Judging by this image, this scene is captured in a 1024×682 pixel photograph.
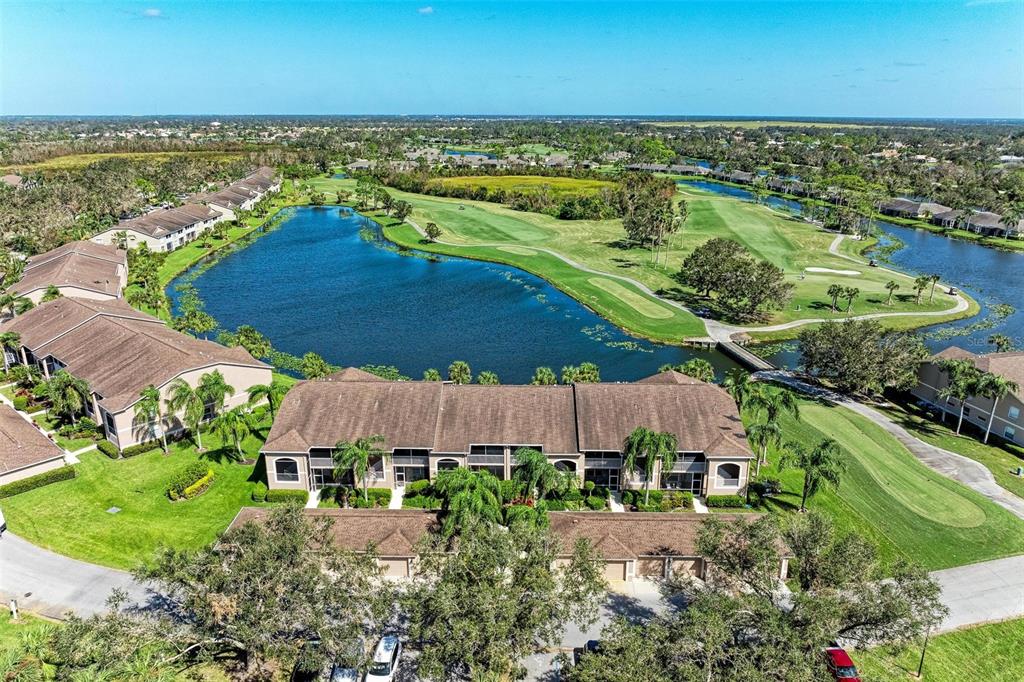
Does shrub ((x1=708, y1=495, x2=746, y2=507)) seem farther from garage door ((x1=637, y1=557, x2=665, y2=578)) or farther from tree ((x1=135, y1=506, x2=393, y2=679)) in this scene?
tree ((x1=135, y1=506, x2=393, y2=679))

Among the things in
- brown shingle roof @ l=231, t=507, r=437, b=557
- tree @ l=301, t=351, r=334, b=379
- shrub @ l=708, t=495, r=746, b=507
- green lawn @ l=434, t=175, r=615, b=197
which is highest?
green lawn @ l=434, t=175, r=615, b=197

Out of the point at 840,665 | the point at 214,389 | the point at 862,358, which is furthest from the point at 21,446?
the point at 862,358

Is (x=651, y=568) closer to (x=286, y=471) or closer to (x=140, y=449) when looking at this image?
(x=286, y=471)

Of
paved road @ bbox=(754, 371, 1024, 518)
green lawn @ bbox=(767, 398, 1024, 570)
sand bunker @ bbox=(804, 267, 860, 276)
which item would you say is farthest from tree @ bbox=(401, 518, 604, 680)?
sand bunker @ bbox=(804, 267, 860, 276)

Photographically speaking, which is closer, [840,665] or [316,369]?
[840,665]

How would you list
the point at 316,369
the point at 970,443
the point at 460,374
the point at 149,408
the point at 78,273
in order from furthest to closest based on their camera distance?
1. the point at 78,273
2. the point at 316,369
3. the point at 460,374
4. the point at 970,443
5. the point at 149,408

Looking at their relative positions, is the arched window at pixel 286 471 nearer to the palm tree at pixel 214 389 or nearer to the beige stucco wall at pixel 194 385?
the palm tree at pixel 214 389

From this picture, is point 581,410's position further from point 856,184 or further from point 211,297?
point 856,184
